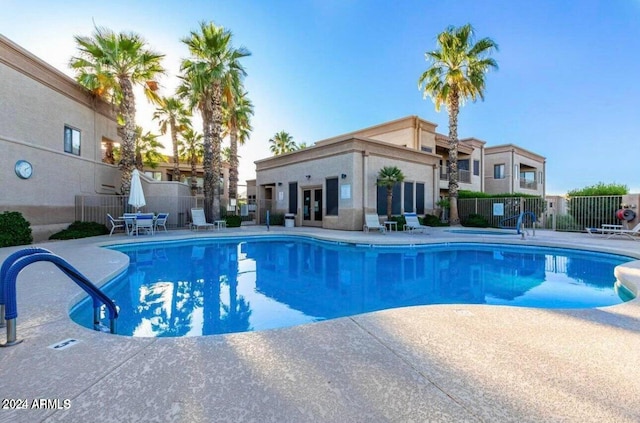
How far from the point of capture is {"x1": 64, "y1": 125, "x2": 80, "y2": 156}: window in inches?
506

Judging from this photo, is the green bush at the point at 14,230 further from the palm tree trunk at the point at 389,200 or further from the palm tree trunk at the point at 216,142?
the palm tree trunk at the point at 389,200

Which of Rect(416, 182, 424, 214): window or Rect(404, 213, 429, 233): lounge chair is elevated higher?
Rect(416, 182, 424, 214): window

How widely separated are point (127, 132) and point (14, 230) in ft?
21.8

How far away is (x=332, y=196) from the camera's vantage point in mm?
15859

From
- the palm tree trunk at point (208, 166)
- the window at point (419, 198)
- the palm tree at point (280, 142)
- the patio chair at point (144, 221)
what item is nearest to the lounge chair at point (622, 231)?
the window at point (419, 198)

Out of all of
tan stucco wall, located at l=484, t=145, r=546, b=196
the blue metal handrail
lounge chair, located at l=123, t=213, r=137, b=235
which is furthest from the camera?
tan stucco wall, located at l=484, t=145, r=546, b=196

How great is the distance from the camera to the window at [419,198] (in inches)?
699

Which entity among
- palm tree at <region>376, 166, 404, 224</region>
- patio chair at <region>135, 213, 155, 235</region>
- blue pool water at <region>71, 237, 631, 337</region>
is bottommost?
blue pool water at <region>71, 237, 631, 337</region>

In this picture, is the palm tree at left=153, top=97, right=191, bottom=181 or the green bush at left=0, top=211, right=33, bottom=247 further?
the palm tree at left=153, top=97, right=191, bottom=181

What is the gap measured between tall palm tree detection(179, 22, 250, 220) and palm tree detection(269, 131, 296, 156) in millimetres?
15705

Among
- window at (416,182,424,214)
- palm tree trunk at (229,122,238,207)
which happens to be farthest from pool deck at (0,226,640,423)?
palm tree trunk at (229,122,238,207)

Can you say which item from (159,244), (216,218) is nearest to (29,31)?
(159,244)

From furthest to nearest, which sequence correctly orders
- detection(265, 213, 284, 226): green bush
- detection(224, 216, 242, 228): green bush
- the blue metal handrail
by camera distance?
detection(265, 213, 284, 226): green bush
detection(224, 216, 242, 228): green bush
the blue metal handrail

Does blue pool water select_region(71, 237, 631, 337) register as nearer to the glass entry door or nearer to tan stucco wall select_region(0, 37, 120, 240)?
tan stucco wall select_region(0, 37, 120, 240)
